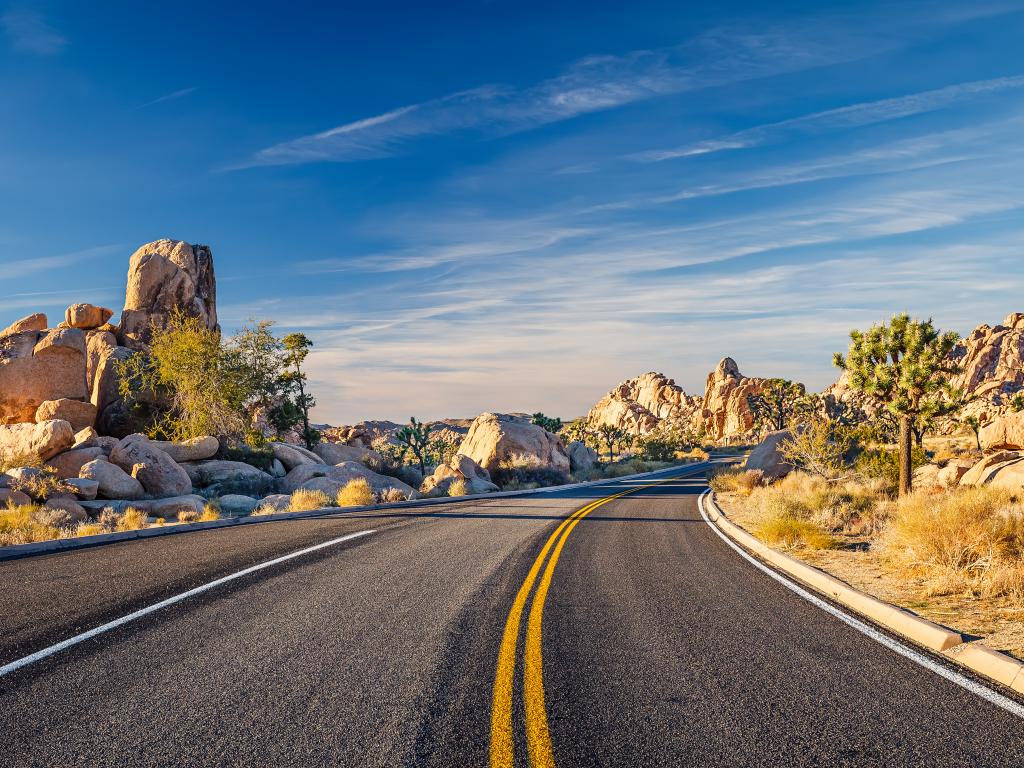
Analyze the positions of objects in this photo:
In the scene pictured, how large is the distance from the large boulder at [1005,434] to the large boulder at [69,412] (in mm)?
45162

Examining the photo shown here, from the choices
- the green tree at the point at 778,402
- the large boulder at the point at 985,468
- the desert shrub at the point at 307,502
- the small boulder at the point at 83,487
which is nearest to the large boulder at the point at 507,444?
the desert shrub at the point at 307,502

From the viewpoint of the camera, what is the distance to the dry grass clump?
24.5 feet

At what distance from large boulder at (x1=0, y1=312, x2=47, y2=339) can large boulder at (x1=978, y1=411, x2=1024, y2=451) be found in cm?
5288

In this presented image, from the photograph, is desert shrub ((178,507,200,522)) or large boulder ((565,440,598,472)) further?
large boulder ((565,440,598,472))

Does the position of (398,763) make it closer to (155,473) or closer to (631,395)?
(155,473)

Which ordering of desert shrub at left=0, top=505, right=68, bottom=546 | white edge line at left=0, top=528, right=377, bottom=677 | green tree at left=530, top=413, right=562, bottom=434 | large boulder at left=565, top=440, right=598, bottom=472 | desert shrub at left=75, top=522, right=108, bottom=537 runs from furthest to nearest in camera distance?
green tree at left=530, top=413, right=562, bottom=434 → large boulder at left=565, top=440, right=598, bottom=472 → desert shrub at left=75, top=522, right=108, bottom=537 → desert shrub at left=0, top=505, right=68, bottom=546 → white edge line at left=0, top=528, right=377, bottom=677

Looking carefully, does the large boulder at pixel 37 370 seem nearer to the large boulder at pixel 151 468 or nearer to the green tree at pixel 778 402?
the large boulder at pixel 151 468

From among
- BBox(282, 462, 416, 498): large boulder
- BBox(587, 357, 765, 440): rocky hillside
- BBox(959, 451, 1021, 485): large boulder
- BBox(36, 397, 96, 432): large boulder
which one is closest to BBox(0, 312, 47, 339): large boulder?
BBox(36, 397, 96, 432): large boulder

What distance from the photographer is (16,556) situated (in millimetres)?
10367

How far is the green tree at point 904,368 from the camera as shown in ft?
62.7

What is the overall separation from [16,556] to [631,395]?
641ft

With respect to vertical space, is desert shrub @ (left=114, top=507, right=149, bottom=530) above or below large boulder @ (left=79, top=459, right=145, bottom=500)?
below

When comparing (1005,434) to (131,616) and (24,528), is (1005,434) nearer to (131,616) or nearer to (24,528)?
(131,616)

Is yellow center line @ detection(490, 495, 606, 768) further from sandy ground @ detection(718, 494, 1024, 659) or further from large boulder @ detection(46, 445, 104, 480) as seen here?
large boulder @ detection(46, 445, 104, 480)
